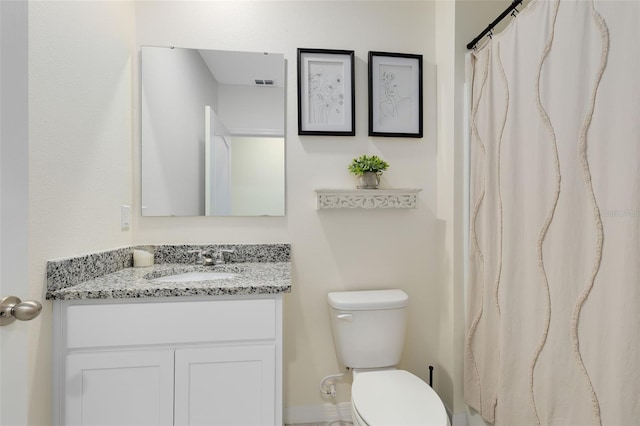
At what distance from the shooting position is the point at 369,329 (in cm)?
158

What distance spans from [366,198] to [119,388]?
131cm

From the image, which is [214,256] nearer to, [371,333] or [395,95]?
[371,333]

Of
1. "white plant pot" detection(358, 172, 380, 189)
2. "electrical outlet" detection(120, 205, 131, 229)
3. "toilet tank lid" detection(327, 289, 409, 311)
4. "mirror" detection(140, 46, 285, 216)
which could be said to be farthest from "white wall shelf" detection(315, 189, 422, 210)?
"electrical outlet" detection(120, 205, 131, 229)

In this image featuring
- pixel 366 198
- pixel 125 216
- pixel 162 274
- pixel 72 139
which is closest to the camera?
pixel 72 139

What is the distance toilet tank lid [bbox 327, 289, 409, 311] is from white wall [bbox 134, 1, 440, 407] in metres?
0.12

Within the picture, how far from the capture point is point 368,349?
158 centimetres

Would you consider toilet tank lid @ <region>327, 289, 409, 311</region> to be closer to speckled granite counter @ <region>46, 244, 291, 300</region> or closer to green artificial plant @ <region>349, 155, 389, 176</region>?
speckled granite counter @ <region>46, 244, 291, 300</region>

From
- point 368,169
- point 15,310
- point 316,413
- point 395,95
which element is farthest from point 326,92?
point 316,413

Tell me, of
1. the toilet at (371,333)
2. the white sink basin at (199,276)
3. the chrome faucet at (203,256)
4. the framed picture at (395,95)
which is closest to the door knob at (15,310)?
the white sink basin at (199,276)

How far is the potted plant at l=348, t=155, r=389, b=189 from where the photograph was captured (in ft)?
5.65

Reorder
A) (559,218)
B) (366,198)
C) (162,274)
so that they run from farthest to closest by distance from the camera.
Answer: (366,198), (162,274), (559,218)

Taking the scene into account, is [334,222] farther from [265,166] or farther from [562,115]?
[562,115]

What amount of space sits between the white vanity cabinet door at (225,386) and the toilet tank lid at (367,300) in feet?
1.62

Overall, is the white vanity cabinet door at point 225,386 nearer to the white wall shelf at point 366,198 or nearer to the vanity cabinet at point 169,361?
the vanity cabinet at point 169,361
